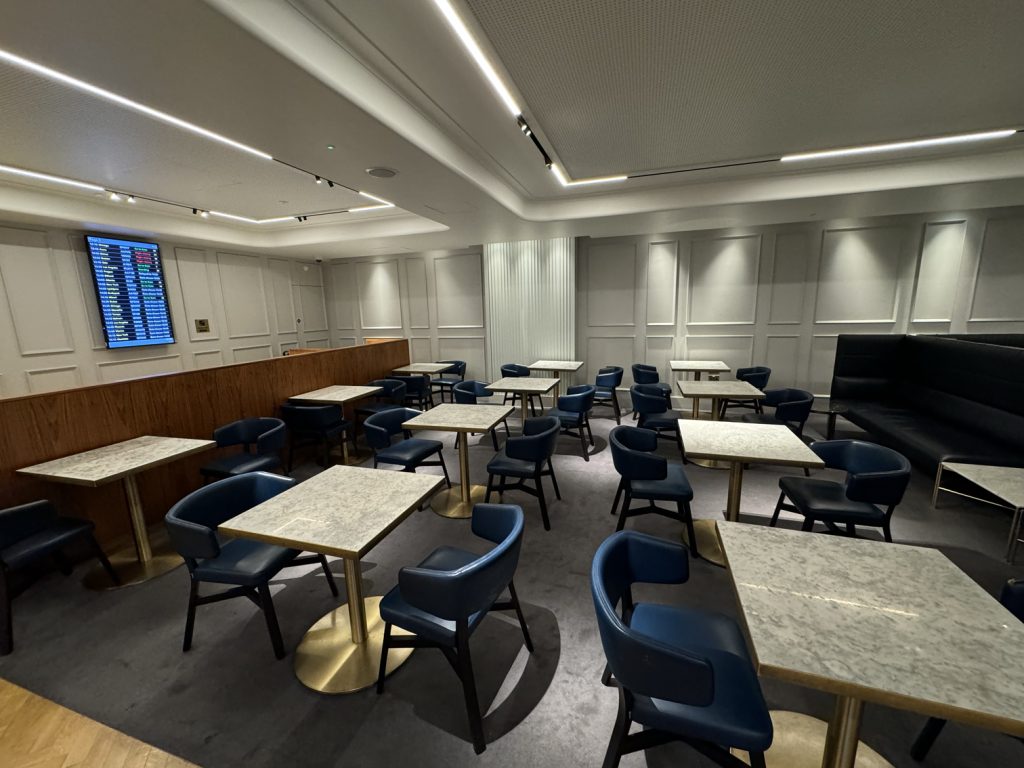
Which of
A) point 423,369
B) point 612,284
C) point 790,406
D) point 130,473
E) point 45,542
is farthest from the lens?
point 612,284

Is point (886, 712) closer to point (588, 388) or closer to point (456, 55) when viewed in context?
point (588, 388)

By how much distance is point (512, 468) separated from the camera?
3246mm

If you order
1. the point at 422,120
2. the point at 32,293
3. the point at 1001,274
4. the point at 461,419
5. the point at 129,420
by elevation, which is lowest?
the point at 461,419

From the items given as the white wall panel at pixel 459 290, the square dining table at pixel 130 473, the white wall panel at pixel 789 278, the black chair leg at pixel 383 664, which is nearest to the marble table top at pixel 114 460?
the square dining table at pixel 130 473

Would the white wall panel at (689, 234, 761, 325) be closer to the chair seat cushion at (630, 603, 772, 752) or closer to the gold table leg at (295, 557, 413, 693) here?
the chair seat cushion at (630, 603, 772, 752)

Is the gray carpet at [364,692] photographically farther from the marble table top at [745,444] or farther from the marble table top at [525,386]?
the marble table top at [525,386]

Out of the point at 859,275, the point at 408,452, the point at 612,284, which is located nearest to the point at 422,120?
the point at 408,452

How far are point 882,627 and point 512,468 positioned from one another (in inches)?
93.1

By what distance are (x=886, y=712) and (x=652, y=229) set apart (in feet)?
19.6

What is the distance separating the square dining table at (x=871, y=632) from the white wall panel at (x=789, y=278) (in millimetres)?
6030

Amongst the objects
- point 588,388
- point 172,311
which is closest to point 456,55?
point 588,388

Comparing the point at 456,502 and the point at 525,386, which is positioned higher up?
the point at 525,386

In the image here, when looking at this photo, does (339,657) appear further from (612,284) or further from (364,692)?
(612,284)

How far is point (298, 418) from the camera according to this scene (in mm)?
4453
